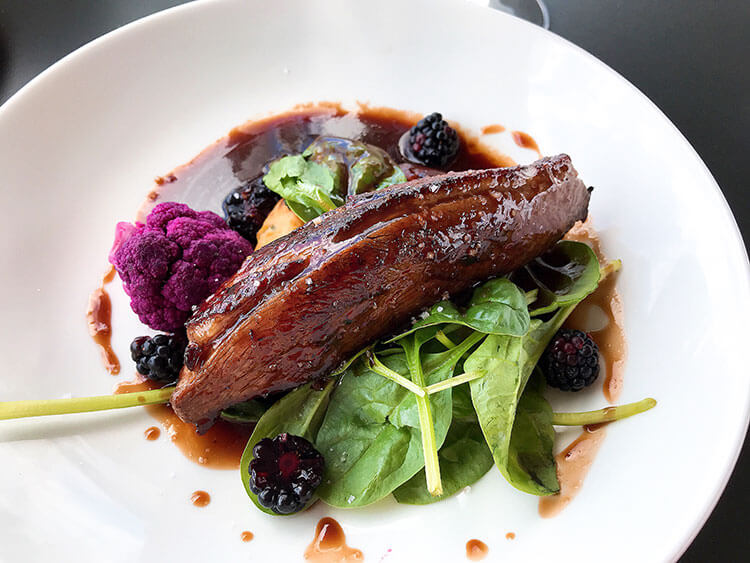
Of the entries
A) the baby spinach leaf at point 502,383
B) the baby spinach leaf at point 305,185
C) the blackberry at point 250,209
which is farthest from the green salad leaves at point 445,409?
the blackberry at point 250,209

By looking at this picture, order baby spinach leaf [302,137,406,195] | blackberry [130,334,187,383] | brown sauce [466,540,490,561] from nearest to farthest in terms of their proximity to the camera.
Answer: brown sauce [466,540,490,561], blackberry [130,334,187,383], baby spinach leaf [302,137,406,195]

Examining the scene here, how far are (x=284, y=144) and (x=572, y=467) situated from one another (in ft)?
6.41

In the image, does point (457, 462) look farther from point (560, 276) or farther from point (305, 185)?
point (305, 185)

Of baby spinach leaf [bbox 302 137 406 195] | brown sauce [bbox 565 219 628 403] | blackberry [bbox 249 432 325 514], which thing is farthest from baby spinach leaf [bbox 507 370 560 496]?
baby spinach leaf [bbox 302 137 406 195]

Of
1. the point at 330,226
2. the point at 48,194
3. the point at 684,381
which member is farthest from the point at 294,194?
the point at 684,381

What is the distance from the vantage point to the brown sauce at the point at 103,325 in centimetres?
250

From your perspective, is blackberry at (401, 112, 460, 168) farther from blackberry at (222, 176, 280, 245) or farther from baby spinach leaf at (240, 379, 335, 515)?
baby spinach leaf at (240, 379, 335, 515)

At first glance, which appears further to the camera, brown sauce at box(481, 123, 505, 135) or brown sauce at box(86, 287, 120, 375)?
brown sauce at box(481, 123, 505, 135)

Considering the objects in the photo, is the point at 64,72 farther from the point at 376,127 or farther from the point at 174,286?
the point at 376,127

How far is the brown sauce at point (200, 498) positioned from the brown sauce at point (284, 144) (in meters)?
1.36

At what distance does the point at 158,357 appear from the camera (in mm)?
2346

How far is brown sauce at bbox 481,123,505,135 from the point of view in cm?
295

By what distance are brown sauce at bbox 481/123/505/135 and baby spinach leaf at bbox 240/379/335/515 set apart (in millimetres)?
1429

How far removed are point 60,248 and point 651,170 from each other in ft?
7.82
